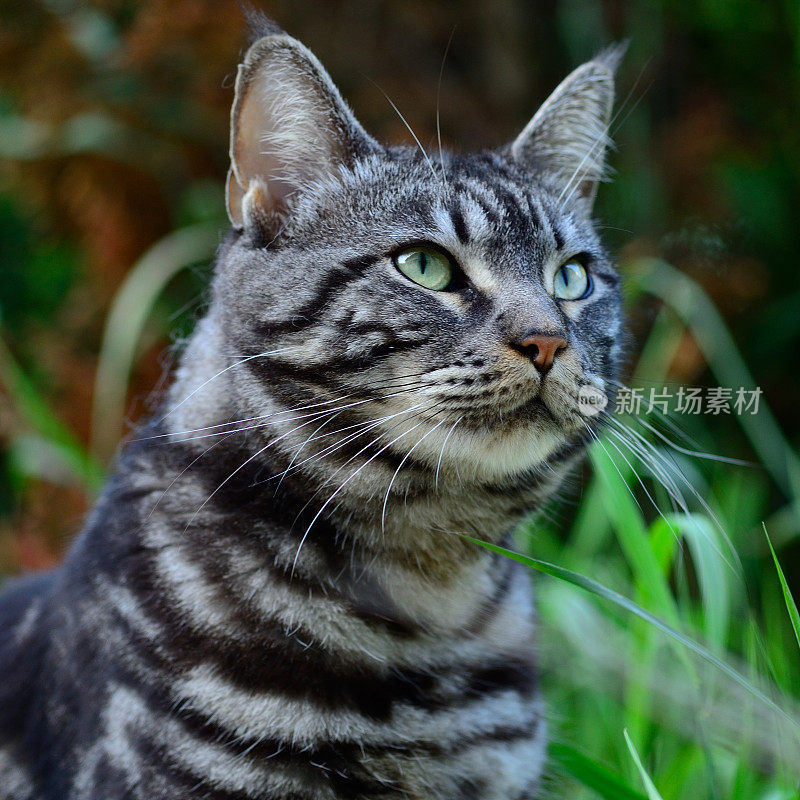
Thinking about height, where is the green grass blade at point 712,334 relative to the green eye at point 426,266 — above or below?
below

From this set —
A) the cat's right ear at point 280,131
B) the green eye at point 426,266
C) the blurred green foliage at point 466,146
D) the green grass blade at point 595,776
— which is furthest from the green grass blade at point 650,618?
the blurred green foliage at point 466,146

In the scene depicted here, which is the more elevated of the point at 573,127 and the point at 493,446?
the point at 573,127

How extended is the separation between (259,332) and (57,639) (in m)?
0.52

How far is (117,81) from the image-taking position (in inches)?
109

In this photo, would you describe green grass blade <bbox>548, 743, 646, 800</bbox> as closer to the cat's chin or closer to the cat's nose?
the cat's chin

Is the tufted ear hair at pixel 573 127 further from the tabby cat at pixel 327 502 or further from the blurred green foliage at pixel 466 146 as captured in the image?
the blurred green foliage at pixel 466 146

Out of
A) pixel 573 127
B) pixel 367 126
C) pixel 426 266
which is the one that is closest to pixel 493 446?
pixel 426 266

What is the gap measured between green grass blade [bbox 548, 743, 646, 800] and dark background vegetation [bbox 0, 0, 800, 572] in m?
1.59

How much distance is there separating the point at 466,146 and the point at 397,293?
119cm

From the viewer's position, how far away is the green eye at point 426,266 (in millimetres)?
1196

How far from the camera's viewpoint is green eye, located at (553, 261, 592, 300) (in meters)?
1.34

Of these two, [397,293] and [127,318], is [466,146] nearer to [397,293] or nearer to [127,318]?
[127,318]

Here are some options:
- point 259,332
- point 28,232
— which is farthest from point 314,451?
point 28,232

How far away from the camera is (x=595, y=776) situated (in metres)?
1.21
